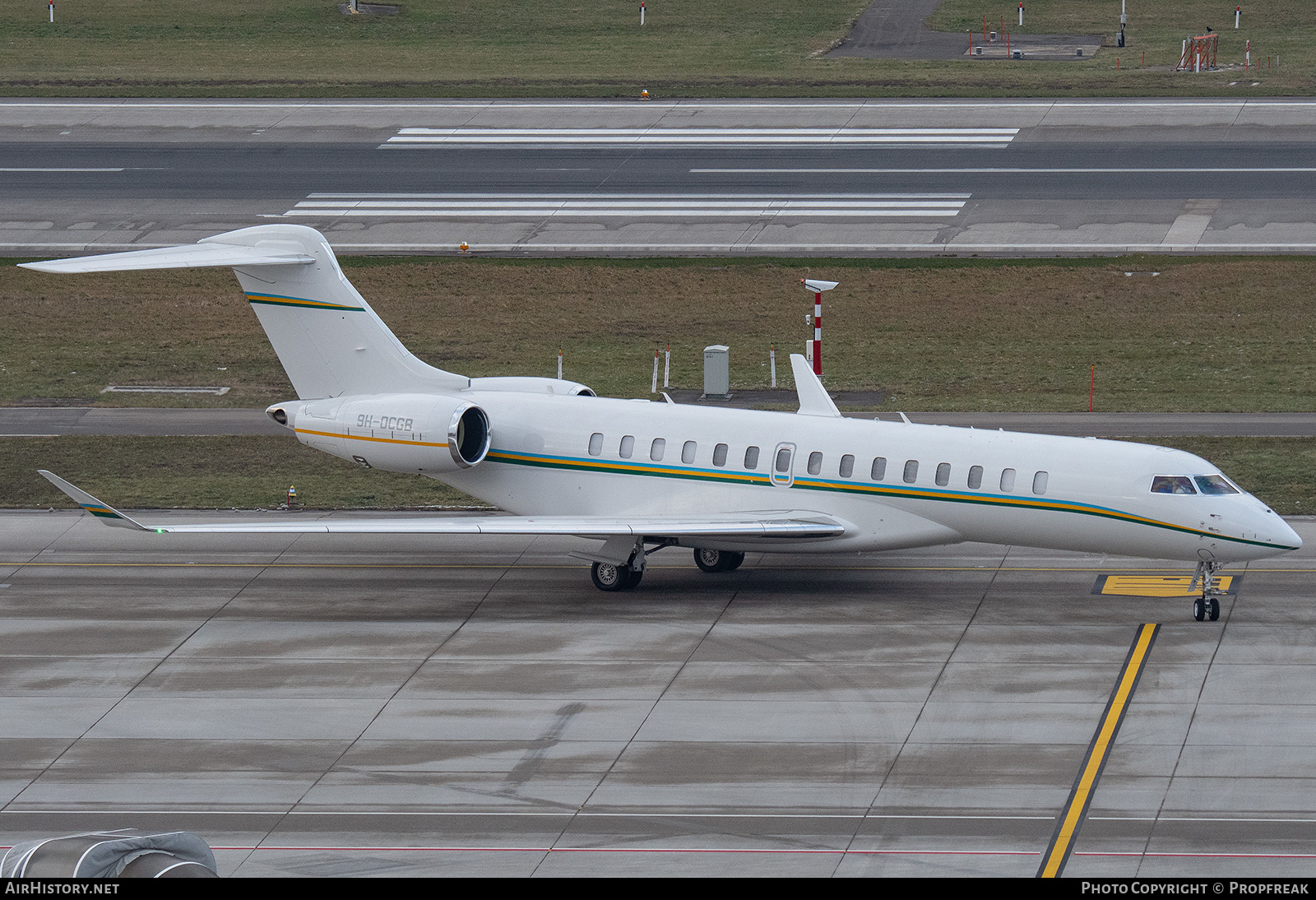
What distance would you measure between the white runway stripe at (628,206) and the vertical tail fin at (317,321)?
78.8 ft

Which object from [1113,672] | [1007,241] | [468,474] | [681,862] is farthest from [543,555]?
[1007,241]

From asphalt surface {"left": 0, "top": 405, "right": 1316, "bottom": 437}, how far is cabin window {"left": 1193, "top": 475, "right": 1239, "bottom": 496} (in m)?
10.7

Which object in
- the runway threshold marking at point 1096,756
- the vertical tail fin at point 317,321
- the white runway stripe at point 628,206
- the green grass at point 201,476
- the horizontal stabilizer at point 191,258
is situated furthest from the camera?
the white runway stripe at point 628,206

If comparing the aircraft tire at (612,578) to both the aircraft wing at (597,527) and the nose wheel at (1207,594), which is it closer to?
the aircraft wing at (597,527)

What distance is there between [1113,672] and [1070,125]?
40.5 m

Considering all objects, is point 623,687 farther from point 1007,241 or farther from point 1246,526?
point 1007,241

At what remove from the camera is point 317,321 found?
102ft

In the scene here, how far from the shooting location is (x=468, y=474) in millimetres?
30781

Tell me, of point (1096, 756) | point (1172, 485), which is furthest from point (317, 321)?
point (1096, 756)

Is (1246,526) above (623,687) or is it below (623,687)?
above

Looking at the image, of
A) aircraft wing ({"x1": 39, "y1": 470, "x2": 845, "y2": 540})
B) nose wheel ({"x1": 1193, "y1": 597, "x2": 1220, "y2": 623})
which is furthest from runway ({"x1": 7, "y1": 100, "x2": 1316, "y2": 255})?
nose wheel ({"x1": 1193, "y1": 597, "x2": 1220, "y2": 623})

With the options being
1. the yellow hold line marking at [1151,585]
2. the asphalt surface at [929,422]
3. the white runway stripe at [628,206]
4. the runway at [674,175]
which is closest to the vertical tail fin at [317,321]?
the asphalt surface at [929,422]

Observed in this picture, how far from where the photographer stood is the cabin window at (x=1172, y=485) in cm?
2647

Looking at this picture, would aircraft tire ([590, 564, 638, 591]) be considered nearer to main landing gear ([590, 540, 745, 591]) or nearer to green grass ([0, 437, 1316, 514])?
main landing gear ([590, 540, 745, 591])
